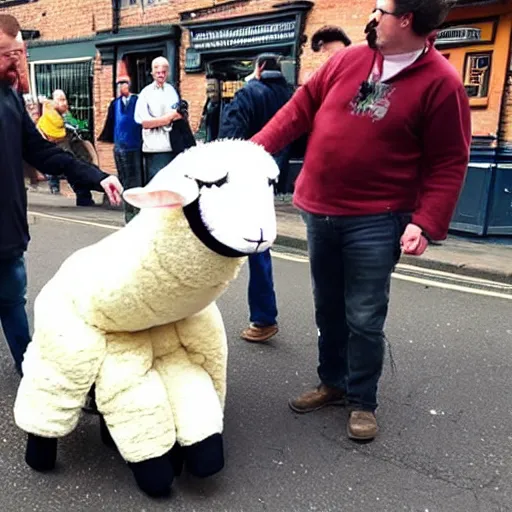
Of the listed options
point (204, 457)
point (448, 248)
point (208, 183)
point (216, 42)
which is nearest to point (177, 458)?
point (204, 457)

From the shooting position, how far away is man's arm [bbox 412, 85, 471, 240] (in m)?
2.43

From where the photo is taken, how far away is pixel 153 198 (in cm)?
206

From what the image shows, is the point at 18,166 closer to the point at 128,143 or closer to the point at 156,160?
the point at 156,160

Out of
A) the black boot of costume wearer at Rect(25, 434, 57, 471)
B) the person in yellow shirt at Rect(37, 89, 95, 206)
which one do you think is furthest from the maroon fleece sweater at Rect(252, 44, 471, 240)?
the person in yellow shirt at Rect(37, 89, 95, 206)

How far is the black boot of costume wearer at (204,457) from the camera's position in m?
2.39

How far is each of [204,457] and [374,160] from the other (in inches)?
55.0

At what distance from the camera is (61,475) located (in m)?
2.53

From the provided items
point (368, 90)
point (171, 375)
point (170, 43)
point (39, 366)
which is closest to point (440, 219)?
point (368, 90)

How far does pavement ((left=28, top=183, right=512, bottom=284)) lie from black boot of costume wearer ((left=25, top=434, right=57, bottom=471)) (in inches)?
187

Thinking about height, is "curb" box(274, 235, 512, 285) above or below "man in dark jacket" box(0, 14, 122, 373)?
below

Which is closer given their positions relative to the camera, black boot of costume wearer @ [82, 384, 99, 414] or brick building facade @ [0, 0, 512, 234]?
black boot of costume wearer @ [82, 384, 99, 414]

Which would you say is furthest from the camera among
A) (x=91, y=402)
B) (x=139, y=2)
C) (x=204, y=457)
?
(x=139, y=2)

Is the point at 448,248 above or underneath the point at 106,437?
underneath

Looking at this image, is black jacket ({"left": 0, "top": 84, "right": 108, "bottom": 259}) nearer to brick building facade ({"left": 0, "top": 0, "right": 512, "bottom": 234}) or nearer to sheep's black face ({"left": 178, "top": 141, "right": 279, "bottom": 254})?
sheep's black face ({"left": 178, "top": 141, "right": 279, "bottom": 254})
